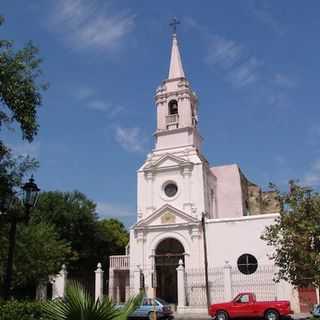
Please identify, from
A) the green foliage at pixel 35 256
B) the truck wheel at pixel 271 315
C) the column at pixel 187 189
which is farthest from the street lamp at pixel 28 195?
the column at pixel 187 189

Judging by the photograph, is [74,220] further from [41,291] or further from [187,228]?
[187,228]

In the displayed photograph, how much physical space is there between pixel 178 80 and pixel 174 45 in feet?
15.8

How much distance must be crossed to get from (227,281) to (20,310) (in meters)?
19.0

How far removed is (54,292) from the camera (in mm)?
30500

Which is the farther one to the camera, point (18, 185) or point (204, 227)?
point (204, 227)

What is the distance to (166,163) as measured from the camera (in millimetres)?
34281

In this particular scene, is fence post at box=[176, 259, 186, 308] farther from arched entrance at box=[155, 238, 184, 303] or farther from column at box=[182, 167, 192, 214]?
column at box=[182, 167, 192, 214]

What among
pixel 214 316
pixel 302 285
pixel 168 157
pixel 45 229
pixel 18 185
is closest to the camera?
pixel 18 185

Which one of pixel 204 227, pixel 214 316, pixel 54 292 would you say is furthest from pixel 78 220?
pixel 214 316

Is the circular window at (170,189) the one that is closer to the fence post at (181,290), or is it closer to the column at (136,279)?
the column at (136,279)

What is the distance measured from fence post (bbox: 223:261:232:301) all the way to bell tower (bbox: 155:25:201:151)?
11.1 metres

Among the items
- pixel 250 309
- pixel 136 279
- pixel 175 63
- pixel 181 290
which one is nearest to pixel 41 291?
pixel 136 279

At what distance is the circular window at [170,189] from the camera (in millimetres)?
33781

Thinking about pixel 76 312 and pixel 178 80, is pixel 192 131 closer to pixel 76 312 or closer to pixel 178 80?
pixel 178 80
